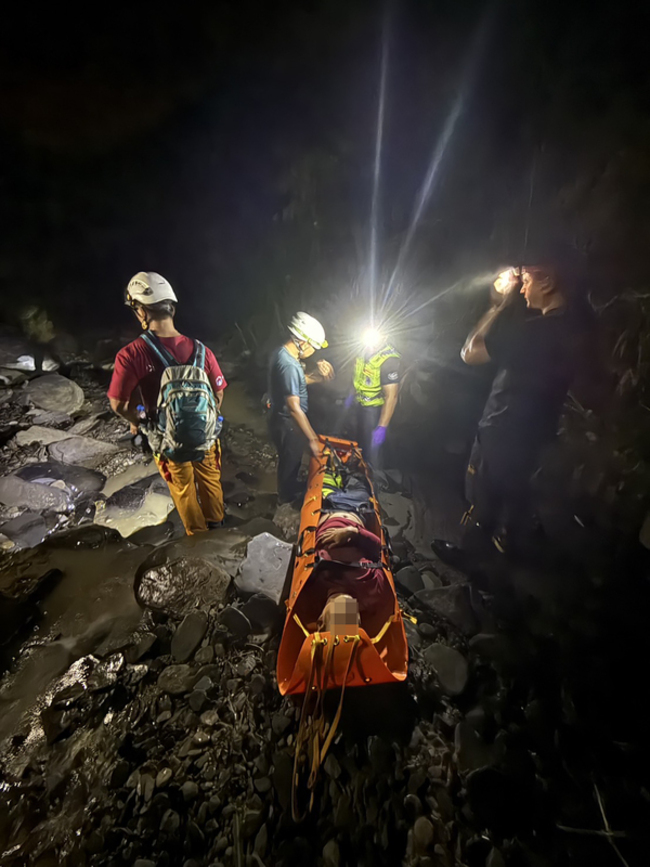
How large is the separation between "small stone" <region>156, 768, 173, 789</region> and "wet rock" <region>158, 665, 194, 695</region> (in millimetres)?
452

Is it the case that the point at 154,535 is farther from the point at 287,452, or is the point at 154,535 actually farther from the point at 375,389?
the point at 375,389

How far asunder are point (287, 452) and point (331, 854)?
3.46 meters

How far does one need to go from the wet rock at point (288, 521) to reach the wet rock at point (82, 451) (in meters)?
3.29

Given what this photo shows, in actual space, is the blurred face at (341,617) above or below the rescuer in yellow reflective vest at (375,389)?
below

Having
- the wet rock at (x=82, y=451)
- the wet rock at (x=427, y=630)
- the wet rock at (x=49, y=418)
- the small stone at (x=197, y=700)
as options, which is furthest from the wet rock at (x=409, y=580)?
the wet rock at (x=49, y=418)

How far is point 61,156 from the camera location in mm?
9680

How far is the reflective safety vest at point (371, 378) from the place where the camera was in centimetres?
496

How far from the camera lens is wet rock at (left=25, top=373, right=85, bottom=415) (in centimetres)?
656

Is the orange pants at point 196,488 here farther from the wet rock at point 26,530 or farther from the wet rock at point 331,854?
the wet rock at point 331,854

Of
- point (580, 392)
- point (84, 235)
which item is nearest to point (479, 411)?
point (580, 392)

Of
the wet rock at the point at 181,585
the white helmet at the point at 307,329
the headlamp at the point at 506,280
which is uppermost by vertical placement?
the headlamp at the point at 506,280

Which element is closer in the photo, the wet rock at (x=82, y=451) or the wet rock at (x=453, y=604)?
the wet rock at (x=453, y=604)

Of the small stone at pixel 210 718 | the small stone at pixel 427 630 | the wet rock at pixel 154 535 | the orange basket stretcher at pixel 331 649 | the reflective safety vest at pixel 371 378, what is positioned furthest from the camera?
the reflective safety vest at pixel 371 378

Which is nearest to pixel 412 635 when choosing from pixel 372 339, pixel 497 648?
pixel 497 648
